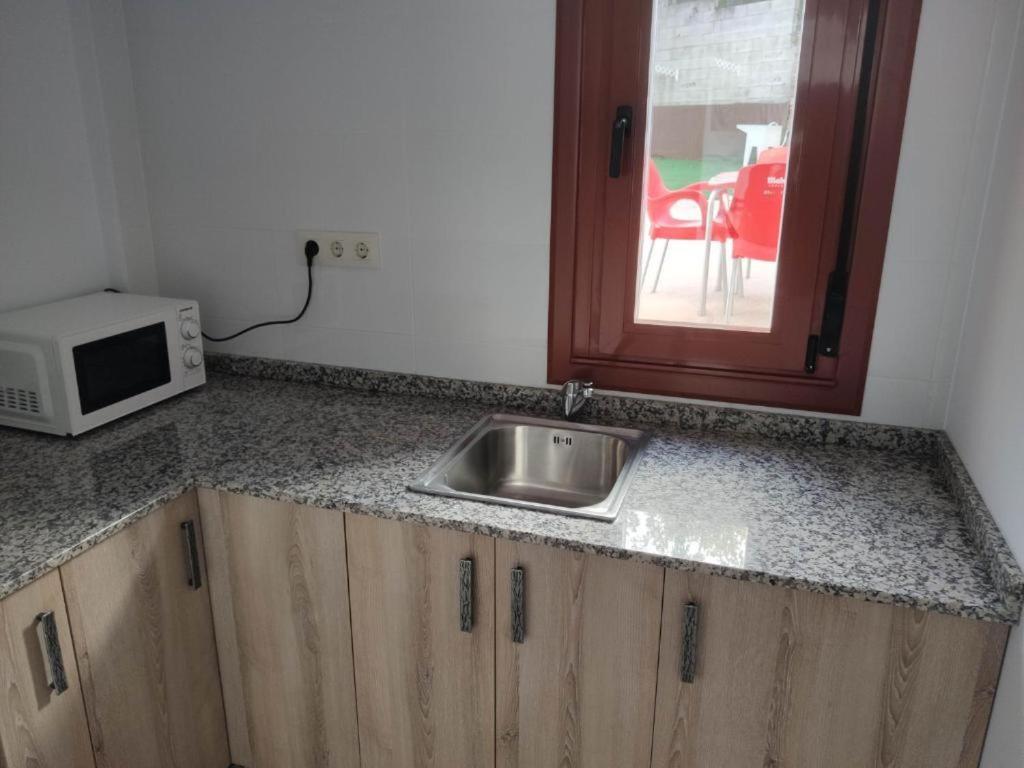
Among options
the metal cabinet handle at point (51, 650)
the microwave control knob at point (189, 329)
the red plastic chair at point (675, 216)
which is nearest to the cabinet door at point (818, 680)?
the red plastic chair at point (675, 216)

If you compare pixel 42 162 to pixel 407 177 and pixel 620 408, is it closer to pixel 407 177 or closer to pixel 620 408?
pixel 407 177

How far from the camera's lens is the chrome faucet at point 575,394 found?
1.72 metres

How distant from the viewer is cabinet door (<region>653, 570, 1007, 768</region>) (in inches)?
43.6

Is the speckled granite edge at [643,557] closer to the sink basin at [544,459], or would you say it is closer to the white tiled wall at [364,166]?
the sink basin at [544,459]

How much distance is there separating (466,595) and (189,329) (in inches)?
41.6

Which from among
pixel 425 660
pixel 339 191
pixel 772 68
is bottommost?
pixel 425 660

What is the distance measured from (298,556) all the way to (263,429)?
1.23 ft

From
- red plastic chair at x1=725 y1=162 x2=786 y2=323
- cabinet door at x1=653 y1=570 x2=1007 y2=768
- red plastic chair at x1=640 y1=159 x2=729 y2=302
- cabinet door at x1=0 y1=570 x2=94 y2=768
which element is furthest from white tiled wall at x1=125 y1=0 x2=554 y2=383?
cabinet door at x1=0 y1=570 x2=94 y2=768

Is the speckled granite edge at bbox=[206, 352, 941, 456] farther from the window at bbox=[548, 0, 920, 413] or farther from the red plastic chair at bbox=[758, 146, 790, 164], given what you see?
the red plastic chair at bbox=[758, 146, 790, 164]

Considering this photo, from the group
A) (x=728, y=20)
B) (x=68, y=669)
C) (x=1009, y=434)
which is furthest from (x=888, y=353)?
(x=68, y=669)

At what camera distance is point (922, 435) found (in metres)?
1.54

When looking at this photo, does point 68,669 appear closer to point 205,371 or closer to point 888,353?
point 205,371

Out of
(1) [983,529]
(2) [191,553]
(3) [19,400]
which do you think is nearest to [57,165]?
(3) [19,400]

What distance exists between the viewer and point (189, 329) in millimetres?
1863
